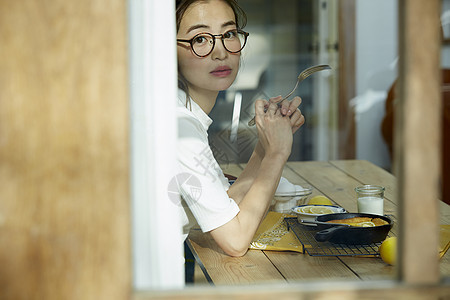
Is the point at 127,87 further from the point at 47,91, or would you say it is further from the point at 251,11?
the point at 251,11

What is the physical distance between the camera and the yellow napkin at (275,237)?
4.63ft

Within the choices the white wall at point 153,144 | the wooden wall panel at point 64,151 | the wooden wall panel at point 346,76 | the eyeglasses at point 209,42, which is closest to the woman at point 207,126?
the eyeglasses at point 209,42

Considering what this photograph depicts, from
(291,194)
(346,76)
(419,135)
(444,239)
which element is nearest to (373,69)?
(346,76)

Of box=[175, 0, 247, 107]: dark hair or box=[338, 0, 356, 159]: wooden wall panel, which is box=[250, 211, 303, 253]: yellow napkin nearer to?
box=[175, 0, 247, 107]: dark hair

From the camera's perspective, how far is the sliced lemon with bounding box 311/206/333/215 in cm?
155

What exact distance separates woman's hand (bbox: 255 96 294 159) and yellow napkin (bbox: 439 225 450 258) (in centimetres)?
42

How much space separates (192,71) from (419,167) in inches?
33.0

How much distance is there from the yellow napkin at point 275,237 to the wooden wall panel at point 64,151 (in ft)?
1.91

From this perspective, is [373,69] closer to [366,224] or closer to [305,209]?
[305,209]

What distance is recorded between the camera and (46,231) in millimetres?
896

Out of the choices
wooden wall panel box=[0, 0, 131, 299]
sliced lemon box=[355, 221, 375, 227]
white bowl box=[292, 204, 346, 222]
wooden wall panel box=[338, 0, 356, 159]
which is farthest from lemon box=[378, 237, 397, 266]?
wooden wall panel box=[338, 0, 356, 159]

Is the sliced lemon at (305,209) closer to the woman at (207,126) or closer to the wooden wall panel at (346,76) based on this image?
the woman at (207,126)

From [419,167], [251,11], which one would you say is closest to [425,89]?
[419,167]

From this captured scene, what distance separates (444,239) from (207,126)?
66cm
